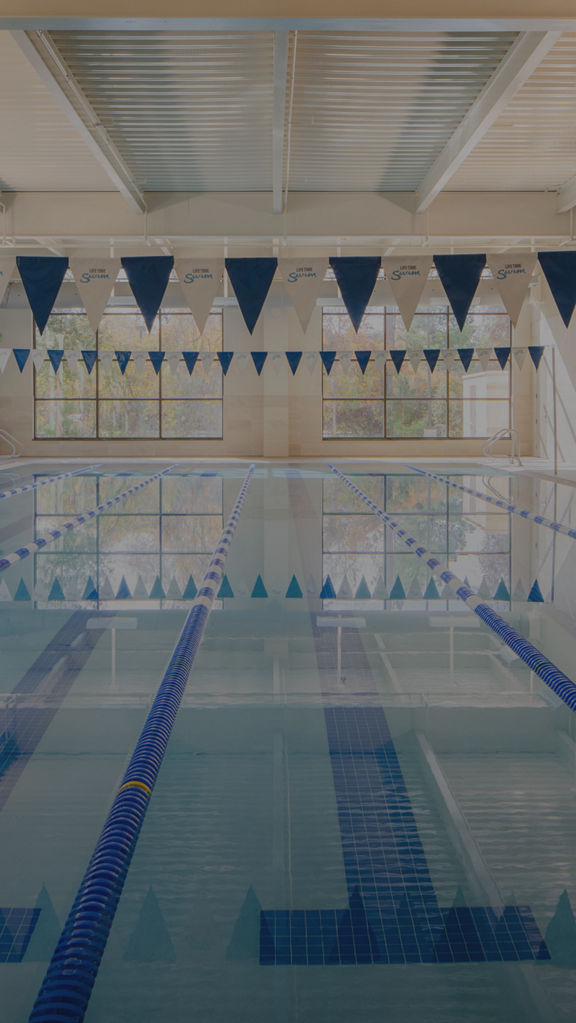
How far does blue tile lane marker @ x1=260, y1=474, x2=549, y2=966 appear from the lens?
1921mm

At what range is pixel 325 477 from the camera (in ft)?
49.8

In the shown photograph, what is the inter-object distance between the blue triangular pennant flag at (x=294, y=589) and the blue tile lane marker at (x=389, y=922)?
2983 millimetres

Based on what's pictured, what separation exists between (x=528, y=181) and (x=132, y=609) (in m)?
10.6

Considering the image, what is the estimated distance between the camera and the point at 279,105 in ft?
28.8

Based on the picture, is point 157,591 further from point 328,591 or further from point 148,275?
point 148,275

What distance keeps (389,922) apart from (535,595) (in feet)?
12.1

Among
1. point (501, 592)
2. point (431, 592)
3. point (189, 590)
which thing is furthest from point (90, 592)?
point (501, 592)

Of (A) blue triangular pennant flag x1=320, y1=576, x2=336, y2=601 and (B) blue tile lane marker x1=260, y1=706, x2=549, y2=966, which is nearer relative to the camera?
(B) blue tile lane marker x1=260, y1=706, x2=549, y2=966

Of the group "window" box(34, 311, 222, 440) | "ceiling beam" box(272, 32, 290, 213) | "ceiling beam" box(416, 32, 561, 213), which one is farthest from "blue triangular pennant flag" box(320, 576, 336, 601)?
"window" box(34, 311, 222, 440)

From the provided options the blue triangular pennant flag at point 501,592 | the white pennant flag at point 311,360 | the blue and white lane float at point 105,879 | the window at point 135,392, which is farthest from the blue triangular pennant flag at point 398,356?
the blue and white lane float at point 105,879

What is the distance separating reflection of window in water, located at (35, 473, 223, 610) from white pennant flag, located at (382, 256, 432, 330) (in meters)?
3.34

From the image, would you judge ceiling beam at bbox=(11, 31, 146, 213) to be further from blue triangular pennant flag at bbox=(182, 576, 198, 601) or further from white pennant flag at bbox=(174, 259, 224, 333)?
blue triangular pennant flag at bbox=(182, 576, 198, 601)

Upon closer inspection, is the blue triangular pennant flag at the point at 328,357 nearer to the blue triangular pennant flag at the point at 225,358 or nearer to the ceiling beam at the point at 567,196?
the blue triangular pennant flag at the point at 225,358

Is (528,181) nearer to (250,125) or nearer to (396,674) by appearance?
(250,125)
